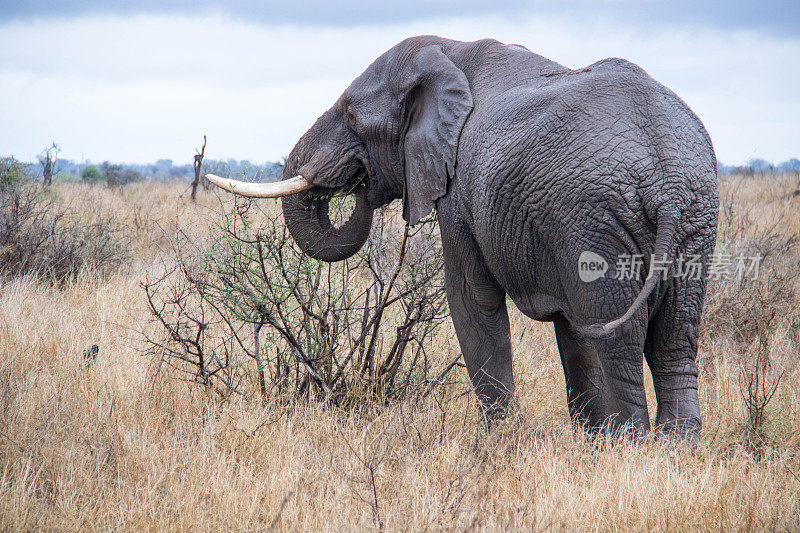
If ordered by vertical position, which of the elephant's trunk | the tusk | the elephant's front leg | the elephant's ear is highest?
the elephant's ear

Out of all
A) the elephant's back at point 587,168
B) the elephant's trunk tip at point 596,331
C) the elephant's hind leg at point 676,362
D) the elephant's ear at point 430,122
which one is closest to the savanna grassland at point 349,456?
the elephant's hind leg at point 676,362

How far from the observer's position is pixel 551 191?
3.31 m

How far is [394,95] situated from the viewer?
4473 mm

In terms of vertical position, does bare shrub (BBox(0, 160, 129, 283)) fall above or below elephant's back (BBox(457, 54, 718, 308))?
below

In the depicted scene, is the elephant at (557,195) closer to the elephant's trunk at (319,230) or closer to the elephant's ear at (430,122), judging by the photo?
the elephant's ear at (430,122)

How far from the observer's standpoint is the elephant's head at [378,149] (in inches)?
162

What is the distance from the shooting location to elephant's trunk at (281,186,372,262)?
489 centimetres

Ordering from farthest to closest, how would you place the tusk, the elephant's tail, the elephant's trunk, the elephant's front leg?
1. the elephant's trunk
2. the tusk
3. the elephant's front leg
4. the elephant's tail

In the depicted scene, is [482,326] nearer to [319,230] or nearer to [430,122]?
[430,122]

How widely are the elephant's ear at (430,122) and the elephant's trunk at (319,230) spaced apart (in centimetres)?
51

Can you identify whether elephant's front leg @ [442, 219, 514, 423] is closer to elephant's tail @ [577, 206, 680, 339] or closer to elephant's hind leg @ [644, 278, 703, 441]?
elephant's hind leg @ [644, 278, 703, 441]

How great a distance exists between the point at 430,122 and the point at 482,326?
1215 mm

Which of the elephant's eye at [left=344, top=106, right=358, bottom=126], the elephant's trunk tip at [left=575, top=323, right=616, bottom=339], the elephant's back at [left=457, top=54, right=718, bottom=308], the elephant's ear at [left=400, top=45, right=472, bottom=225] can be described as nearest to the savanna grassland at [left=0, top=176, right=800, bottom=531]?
the elephant's trunk tip at [left=575, top=323, right=616, bottom=339]

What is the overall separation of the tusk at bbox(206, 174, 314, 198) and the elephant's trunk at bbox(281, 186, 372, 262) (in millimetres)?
129
